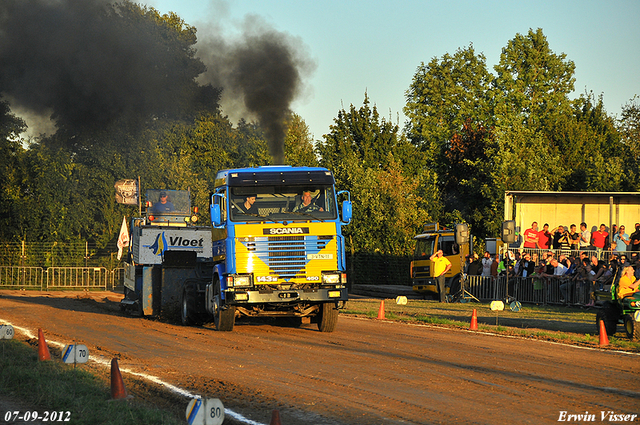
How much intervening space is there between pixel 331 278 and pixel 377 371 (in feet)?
16.4

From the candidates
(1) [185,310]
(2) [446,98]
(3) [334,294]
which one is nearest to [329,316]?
(3) [334,294]

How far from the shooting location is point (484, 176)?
51.3 metres

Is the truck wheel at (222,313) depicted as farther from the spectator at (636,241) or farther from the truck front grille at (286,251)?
the spectator at (636,241)

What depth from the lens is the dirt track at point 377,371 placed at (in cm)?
858

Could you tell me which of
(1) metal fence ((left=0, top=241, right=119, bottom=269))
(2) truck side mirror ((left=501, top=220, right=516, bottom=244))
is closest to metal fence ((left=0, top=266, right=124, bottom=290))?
(1) metal fence ((left=0, top=241, right=119, bottom=269))

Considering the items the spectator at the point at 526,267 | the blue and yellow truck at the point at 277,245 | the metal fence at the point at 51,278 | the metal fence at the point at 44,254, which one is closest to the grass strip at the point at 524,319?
the spectator at the point at 526,267

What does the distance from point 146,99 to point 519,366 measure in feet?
69.6

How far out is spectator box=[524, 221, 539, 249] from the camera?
28516 millimetres

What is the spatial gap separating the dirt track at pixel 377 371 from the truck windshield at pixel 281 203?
2494 mm

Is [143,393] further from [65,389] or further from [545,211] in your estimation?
[545,211]

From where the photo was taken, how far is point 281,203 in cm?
1630

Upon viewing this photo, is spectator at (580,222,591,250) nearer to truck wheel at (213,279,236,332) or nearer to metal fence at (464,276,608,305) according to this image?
metal fence at (464,276,608,305)

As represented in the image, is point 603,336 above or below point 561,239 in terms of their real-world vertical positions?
below

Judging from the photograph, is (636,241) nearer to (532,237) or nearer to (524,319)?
(532,237)
